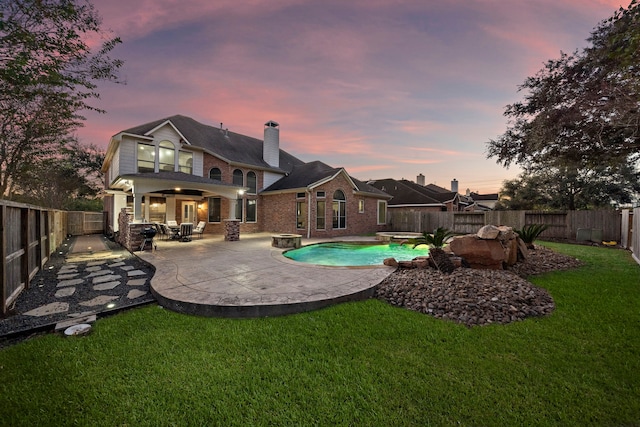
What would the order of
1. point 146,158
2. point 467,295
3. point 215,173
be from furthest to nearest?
point 215,173
point 146,158
point 467,295

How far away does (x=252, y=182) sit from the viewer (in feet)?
59.1

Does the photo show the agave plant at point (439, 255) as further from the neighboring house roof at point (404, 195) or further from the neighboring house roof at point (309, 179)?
the neighboring house roof at point (404, 195)

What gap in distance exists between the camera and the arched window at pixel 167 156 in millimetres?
14367

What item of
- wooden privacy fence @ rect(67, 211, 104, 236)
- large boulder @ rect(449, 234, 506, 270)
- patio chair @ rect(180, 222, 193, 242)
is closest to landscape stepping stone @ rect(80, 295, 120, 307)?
large boulder @ rect(449, 234, 506, 270)

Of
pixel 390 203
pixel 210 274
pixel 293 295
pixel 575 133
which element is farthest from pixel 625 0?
pixel 390 203

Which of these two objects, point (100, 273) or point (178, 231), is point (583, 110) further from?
point (178, 231)

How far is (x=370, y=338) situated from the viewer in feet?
10.8

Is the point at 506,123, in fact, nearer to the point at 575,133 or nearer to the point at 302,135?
the point at 575,133

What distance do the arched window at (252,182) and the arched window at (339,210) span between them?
575cm

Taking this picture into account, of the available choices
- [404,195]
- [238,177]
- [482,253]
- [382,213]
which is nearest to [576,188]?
[404,195]

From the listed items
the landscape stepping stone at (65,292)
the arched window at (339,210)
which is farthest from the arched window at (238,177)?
the landscape stepping stone at (65,292)

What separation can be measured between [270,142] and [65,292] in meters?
16.0

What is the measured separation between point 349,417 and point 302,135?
18.5 metres

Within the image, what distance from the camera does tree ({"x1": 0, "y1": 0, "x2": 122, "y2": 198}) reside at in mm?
5551
